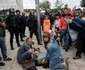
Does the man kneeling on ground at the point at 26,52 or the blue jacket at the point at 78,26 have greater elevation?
the blue jacket at the point at 78,26

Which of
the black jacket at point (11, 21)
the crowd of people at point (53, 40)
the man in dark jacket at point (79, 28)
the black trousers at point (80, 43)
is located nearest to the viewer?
the crowd of people at point (53, 40)

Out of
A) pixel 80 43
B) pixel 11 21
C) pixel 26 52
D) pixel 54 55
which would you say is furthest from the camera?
pixel 11 21

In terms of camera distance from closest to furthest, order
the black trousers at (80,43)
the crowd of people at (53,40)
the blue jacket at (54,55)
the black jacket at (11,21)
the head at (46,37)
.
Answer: the blue jacket at (54,55), the crowd of people at (53,40), the head at (46,37), the black trousers at (80,43), the black jacket at (11,21)

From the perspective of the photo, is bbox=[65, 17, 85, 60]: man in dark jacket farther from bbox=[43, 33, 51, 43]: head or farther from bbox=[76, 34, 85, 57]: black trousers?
bbox=[43, 33, 51, 43]: head

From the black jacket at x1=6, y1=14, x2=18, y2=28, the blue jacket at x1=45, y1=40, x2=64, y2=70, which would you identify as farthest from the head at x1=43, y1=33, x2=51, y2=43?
the black jacket at x1=6, y1=14, x2=18, y2=28

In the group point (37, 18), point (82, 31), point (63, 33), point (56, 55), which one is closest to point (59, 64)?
point (56, 55)

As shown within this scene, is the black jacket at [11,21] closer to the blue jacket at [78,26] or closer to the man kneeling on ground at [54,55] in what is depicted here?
the blue jacket at [78,26]

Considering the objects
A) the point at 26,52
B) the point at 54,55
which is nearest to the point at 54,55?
the point at 54,55

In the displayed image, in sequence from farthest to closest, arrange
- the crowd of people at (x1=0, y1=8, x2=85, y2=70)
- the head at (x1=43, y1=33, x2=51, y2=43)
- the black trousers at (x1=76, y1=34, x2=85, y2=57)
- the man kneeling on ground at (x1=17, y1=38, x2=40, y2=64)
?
the black trousers at (x1=76, y1=34, x2=85, y2=57) → the man kneeling on ground at (x1=17, y1=38, x2=40, y2=64) → the head at (x1=43, y1=33, x2=51, y2=43) → the crowd of people at (x1=0, y1=8, x2=85, y2=70)

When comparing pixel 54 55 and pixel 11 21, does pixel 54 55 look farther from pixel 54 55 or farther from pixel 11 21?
pixel 11 21

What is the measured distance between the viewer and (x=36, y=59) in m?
8.80

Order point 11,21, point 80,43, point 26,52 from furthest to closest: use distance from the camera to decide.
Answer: point 11,21 → point 80,43 → point 26,52

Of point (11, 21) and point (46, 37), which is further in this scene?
point (11, 21)

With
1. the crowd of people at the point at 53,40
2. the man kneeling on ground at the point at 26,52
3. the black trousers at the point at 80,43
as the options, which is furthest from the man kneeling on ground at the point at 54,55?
the black trousers at the point at 80,43
